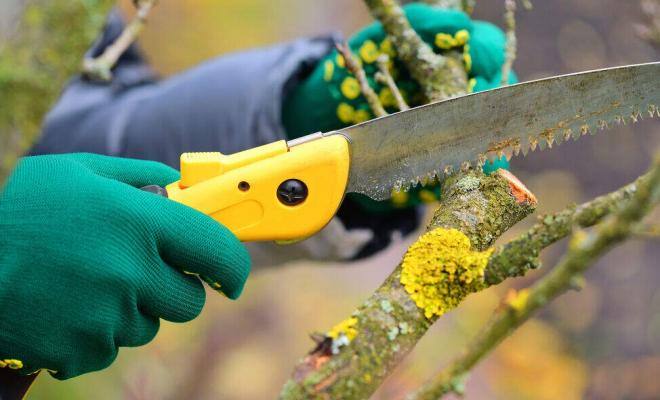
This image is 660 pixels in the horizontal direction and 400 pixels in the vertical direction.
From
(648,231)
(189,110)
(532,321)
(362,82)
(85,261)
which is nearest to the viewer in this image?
(648,231)

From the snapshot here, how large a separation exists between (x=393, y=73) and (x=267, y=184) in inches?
20.8

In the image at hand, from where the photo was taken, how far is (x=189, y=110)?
6.20ft

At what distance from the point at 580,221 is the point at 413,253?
0.80 ft

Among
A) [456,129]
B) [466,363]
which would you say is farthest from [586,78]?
[466,363]

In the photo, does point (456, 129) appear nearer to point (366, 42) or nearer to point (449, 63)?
point (449, 63)

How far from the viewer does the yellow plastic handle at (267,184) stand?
0.96 metres

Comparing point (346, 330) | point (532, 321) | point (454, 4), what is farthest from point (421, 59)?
point (532, 321)

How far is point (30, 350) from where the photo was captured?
3.00 ft

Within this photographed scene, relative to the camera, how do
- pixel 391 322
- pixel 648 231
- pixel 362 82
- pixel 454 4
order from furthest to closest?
pixel 454 4 → pixel 362 82 → pixel 391 322 → pixel 648 231

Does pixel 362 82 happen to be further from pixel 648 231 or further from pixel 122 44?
pixel 648 231

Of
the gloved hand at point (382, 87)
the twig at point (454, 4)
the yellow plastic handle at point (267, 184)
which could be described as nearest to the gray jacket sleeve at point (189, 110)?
the gloved hand at point (382, 87)

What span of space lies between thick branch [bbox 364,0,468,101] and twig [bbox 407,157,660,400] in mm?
666

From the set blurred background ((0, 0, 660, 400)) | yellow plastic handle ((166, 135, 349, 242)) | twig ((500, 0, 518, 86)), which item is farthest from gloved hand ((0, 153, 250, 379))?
blurred background ((0, 0, 660, 400))

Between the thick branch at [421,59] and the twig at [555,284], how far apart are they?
67 cm
